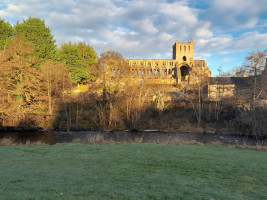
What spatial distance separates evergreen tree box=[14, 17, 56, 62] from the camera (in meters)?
38.3

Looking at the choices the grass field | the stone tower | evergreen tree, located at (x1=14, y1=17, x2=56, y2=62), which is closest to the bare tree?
the grass field

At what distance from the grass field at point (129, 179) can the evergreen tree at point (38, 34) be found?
34098 mm

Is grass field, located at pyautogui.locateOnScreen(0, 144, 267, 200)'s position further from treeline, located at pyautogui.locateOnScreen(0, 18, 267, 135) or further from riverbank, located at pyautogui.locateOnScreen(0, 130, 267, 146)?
treeline, located at pyautogui.locateOnScreen(0, 18, 267, 135)

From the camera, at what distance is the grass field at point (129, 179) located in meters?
5.08

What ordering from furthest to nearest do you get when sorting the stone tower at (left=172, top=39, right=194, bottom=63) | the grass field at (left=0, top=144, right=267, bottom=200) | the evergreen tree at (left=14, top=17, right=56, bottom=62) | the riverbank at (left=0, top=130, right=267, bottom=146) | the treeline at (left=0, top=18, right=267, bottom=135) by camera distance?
1. the stone tower at (left=172, top=39, right=194, bottom=63)
2. the evergreen tree at (left=14, top=17, right=56, bottom=62)
3. the treeline at (left=0, top=18, right=267, bottom=135)
4. the riverbank at (left=0, top=130, right=267, bottom=146)
5. the grass field at (left=0, top=144, right=267, bottom=200)

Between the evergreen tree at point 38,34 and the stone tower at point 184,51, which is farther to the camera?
the stone tower at point 184,51

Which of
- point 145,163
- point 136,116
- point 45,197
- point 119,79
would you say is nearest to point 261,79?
point 136,116

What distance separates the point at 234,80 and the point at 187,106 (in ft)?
72.9

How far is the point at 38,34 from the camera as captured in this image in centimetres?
3959

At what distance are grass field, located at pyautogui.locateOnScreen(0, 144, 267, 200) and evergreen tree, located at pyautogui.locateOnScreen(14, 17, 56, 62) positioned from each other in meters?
34.1

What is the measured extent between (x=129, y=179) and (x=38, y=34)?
4227 cm

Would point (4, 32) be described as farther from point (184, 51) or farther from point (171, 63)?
point (184, 51)

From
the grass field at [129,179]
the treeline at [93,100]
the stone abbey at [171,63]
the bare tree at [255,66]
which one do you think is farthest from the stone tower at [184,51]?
the grass field at [129,179]

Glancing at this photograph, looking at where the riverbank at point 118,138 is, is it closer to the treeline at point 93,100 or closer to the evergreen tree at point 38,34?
the treeline at point 93,100
